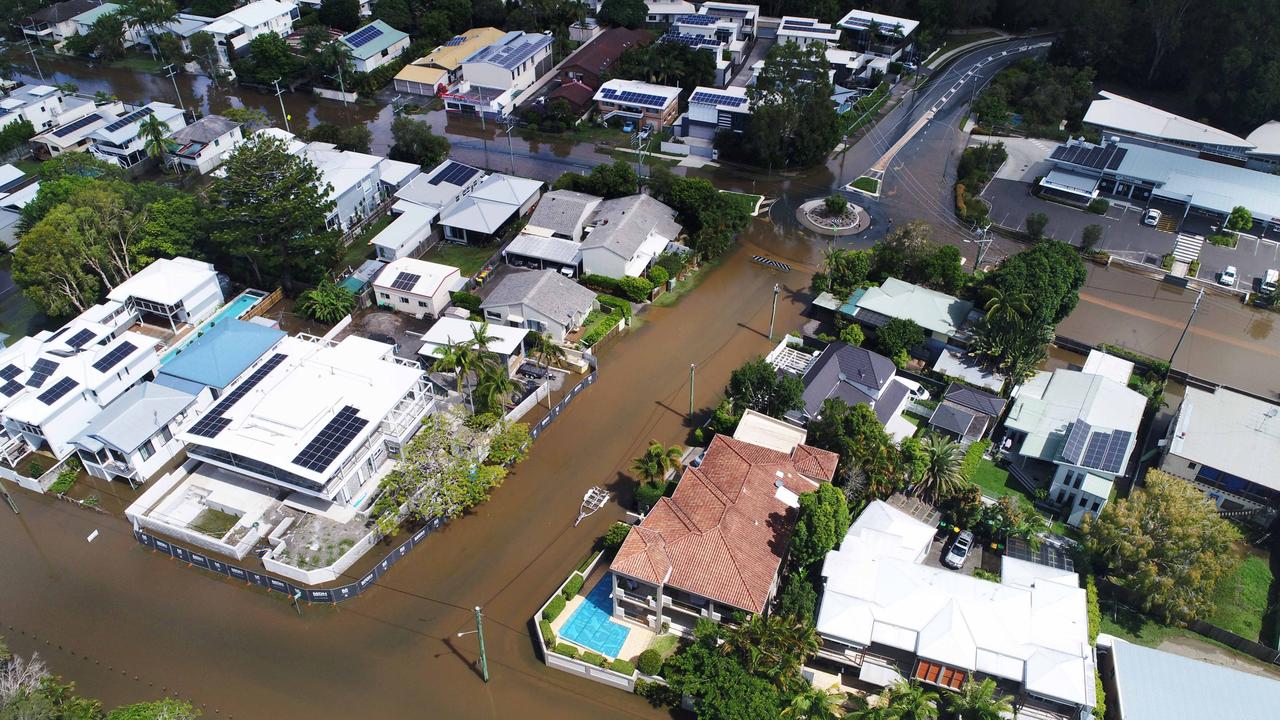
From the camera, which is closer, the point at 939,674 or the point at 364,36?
the point at 939,674

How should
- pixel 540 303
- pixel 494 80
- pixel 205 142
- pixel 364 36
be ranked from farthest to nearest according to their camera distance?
1. pixel 364 36
2. pixel 494 80
3. pixel 205 142
4. pixel 540 303

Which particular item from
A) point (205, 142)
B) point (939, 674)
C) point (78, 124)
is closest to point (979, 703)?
point (939, 674)

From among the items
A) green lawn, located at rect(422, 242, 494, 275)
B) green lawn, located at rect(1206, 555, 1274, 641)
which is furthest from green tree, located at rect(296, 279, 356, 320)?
green lawn, located at rect(1206, 555, 1274, 641)

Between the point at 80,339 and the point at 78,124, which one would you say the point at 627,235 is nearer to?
the point at 80,339

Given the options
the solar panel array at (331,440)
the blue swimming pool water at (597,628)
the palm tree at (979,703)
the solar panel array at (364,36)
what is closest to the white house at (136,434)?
the solar panel array at (331,440)

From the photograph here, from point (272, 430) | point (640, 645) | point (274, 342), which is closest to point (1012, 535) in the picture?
point (640, 645)

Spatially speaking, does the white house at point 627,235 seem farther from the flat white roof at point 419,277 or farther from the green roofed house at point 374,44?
the green roofed house at point 374,44

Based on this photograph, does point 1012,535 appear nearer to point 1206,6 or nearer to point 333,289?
point 333,289
